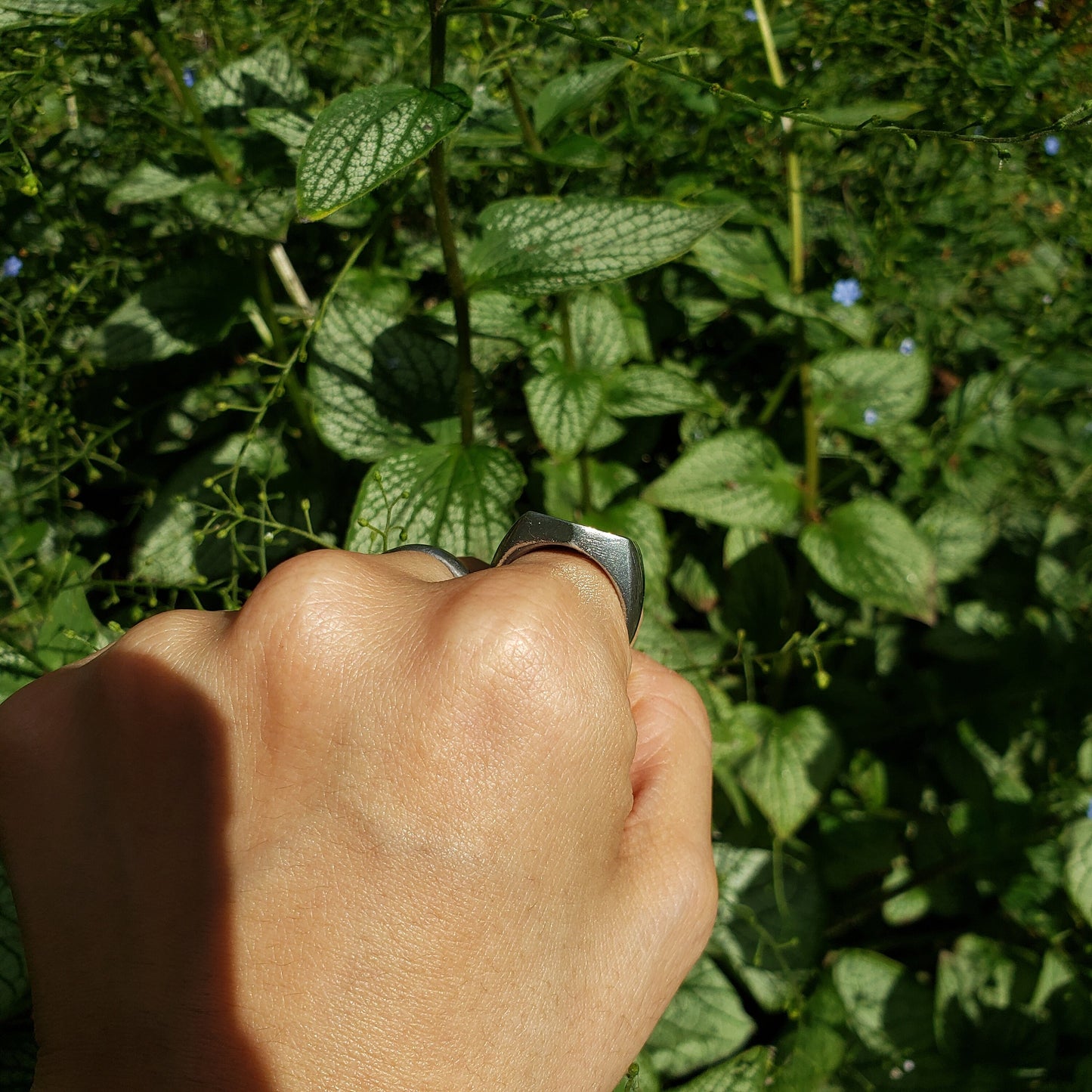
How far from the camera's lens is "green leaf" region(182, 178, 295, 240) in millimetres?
1363

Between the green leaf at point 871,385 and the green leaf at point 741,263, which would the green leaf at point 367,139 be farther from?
the green leaf at point 871,385

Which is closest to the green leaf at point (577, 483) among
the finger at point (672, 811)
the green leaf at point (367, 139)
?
the finger at point (672, 811)

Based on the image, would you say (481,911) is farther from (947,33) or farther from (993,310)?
(993,310)

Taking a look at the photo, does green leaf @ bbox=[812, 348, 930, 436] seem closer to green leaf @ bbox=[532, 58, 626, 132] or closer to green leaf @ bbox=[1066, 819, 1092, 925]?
green leaf @ bbox=[532, 58, 626, 132]

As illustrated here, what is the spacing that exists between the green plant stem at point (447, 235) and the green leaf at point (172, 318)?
50 cm

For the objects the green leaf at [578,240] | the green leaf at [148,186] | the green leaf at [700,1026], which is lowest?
the green leaf at [700,1026]

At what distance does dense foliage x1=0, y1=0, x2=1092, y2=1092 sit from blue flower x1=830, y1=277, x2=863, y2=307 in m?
0.06

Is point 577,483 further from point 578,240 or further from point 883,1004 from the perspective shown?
point 883,1004

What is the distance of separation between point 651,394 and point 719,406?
0.49ft

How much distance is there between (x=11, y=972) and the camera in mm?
1002

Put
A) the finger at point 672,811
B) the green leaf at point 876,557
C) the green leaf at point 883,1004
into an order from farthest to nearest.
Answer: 1. the green leaf at point 883,1004
2. the green leaf at point 876,557
3. the finger at point 672,811

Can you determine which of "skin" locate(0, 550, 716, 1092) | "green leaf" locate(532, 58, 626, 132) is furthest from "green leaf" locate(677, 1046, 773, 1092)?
"green leaf" locate(532, 58, 626, 132)

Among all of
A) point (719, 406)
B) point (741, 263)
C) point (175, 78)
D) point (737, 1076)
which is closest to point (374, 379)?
point (175, 78)

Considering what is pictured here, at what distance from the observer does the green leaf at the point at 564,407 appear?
4.67 ft
